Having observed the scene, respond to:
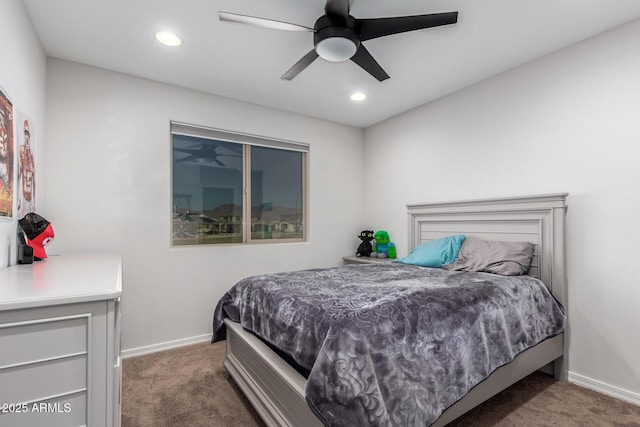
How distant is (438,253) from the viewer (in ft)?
9.37

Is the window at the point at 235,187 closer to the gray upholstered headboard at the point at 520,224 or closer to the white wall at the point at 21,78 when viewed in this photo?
the white wall at the point at 21,78

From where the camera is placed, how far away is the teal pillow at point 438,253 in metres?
2.81

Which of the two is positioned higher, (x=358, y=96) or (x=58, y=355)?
(x=358, y=96)

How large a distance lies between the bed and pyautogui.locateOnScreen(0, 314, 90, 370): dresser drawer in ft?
2.79

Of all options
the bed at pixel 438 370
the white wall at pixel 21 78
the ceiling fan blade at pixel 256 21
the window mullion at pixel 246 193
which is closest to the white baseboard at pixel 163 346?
the bed at pixel 438 370

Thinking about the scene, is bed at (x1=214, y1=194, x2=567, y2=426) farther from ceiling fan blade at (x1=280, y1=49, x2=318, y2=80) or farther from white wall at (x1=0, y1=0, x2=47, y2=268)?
ceiling fan blade at (x1=280, y1=49, x2=318, y2=80)

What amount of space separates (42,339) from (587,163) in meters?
3.23

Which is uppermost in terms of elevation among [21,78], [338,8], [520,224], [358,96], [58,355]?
[358,96]

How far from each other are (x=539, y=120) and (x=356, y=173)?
7.18 ft

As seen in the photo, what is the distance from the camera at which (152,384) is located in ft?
7.46

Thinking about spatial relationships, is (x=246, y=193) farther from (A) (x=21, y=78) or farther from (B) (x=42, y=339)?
(B) (x=42, y=339)

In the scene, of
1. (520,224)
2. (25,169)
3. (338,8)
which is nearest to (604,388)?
(520,224)

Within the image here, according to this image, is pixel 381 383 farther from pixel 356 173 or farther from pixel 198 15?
pixel 356 173

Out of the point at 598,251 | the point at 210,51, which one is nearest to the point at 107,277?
the point at 210,51
